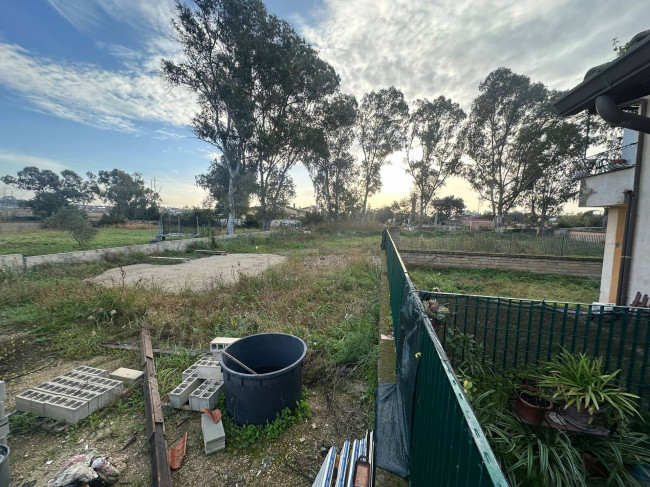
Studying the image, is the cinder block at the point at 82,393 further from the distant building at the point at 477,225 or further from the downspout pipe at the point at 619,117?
the distant building at the point at 477,225

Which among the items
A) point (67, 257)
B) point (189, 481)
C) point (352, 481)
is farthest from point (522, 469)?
point (67, 257)

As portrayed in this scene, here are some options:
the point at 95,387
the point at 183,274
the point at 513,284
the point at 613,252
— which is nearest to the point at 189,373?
the point at 95,387

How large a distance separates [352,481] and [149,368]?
2.55m

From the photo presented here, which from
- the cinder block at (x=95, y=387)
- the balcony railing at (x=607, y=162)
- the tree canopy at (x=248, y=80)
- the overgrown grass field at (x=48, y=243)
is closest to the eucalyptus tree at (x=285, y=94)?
the tree canopy at (x=248, y=80)

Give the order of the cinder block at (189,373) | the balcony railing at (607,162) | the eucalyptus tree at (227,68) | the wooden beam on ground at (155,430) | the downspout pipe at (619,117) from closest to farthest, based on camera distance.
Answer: the wooden beam on ground at (155,430) < the cinder block at (189,373) < the downspout pipe at (619,117) < the balcony railing at (607,162) < the eucalyptus tree at (227,68)

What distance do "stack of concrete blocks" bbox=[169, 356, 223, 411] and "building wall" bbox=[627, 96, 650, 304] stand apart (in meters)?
7.15

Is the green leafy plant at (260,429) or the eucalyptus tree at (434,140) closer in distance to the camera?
the green leafy plant at (260,429)

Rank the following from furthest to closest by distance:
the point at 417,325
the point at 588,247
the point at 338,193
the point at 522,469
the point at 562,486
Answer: the point at 338,193, the point at 588,247, the point at 522,469, the point at 562,486, the point at 417,325

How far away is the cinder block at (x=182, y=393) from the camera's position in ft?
8.12

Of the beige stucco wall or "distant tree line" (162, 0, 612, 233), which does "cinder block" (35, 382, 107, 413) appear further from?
"distant tree line" (162, 0, 612, 233)

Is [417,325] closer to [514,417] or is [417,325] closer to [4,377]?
[514,417]

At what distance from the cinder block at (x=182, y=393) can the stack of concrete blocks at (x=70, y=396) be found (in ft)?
2.20

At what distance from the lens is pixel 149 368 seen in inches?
114

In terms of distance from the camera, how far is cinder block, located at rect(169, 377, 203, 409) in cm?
247
